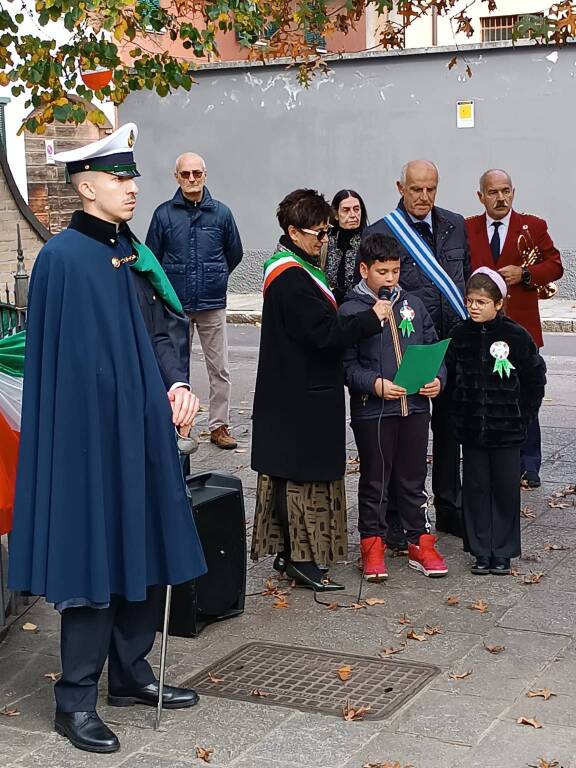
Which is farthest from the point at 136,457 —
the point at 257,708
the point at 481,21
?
the point at 481,21

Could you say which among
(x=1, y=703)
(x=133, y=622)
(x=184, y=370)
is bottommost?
(x=1, y=703)

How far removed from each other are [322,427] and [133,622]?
1672 mm

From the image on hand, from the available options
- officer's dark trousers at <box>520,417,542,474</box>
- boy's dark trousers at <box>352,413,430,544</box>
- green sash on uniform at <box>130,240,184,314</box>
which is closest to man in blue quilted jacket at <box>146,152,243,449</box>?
officer's dark trousers at <box>520,417,542,474</box>

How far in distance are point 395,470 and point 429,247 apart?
3.92ft

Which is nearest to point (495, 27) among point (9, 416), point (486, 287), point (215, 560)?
point (486, 287)

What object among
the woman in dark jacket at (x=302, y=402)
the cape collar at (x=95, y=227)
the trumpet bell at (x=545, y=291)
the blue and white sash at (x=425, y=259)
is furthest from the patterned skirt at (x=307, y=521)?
the trumpet bell at (x=545, y=291)

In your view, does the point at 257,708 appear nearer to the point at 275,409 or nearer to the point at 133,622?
the point at 133,622

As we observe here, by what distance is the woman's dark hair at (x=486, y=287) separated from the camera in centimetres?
622

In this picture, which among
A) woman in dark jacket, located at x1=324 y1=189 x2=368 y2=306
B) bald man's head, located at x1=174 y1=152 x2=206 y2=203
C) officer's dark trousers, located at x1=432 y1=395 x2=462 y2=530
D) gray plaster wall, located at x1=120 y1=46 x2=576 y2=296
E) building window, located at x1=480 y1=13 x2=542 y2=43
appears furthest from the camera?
building window, located at x1=480 y1=13 x2=542 y2=43

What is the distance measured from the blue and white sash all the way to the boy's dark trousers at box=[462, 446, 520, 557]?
80 cm

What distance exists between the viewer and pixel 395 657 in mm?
5312

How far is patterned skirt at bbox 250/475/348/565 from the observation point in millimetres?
6160

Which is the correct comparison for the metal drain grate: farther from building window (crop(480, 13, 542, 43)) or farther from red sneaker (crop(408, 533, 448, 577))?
building window (crop(480, 13, 542, 43))

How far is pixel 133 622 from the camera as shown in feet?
15.5
